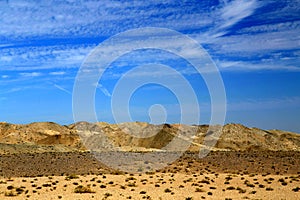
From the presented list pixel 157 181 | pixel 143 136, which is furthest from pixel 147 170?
pixel 143 136

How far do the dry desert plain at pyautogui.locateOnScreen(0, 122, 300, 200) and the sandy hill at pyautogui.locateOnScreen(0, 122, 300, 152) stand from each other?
11.4 inches

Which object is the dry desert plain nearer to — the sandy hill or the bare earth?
the bare earth

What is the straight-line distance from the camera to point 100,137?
373 feet

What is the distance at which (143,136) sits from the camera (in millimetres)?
118438

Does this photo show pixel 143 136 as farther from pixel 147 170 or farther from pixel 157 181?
pixel 157 181

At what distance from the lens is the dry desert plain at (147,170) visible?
3512cm

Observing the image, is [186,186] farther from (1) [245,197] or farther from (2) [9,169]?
(2) [9,169]

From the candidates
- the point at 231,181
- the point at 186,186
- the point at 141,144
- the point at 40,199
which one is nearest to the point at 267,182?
the point at 231,181

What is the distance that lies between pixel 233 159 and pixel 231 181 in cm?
2513

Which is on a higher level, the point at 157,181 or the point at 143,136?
the point at 143,136

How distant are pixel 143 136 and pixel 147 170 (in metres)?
64.4

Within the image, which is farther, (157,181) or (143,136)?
(143,136)

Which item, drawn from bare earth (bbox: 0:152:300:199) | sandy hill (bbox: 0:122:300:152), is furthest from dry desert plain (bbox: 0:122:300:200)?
sandy hill (bbox: 0:122:300:152)

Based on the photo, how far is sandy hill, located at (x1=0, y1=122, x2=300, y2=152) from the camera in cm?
10950
